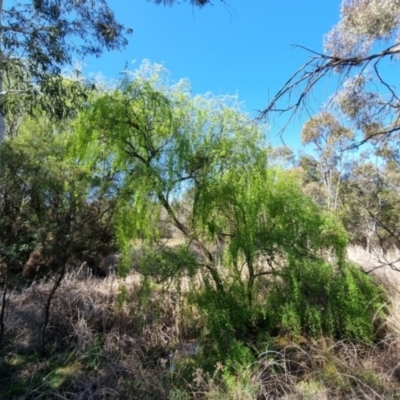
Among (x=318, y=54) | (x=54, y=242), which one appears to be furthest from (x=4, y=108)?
(x=318, y=54)

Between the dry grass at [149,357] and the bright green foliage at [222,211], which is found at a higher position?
the bright green foliage at [222,211]

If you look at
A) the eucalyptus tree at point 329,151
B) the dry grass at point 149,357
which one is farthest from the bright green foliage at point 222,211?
the eucalyptus tree at point 329,151

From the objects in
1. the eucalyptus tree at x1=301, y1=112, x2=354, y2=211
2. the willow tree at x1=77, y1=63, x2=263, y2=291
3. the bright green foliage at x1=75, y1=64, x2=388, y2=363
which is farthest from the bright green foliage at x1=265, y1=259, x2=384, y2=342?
the eucalyptus tree at x1=301, y1=112, x2=354, y2=211

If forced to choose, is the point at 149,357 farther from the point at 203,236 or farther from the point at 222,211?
the point at 222,211

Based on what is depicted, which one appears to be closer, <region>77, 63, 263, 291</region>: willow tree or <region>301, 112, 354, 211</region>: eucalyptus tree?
<region>77, 63, 263, 291</region>: willow tree

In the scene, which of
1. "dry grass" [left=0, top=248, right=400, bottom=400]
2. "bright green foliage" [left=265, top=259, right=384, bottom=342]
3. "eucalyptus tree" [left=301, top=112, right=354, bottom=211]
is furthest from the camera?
"eucalyptus tree" [left=301, top=112, right=354, bottom=211]

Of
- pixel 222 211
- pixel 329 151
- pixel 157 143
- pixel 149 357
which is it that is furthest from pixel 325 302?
pixel 329 151

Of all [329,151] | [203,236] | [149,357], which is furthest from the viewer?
[329,151]

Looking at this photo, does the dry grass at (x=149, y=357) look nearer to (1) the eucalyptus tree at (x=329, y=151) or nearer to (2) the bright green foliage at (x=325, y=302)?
(2) the bright green foliage at (x=325, y=302)

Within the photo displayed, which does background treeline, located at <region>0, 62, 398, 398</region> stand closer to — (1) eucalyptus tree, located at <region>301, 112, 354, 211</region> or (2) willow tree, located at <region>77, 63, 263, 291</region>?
(2) willow tree, located at <region>77, 63, 263, 291</region>

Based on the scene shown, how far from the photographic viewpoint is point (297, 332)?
3988 mm

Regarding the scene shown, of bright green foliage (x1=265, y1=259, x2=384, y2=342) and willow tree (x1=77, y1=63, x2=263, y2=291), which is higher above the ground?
willow tree (x1=77, y1=63, x2=263, y2=291)

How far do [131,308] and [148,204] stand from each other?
1.79 meters

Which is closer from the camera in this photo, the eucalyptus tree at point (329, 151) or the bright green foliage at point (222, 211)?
the bright green foliage at point (222, 211)
